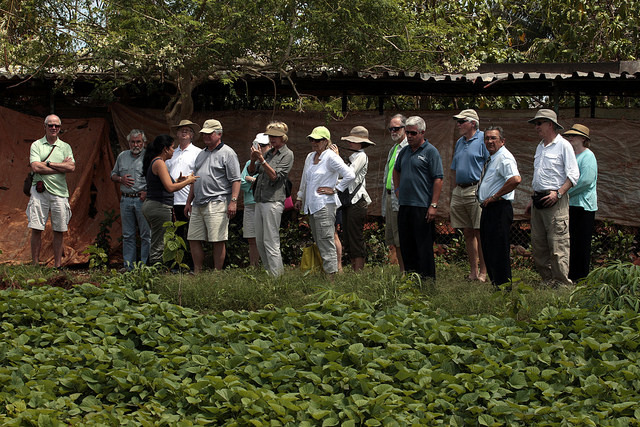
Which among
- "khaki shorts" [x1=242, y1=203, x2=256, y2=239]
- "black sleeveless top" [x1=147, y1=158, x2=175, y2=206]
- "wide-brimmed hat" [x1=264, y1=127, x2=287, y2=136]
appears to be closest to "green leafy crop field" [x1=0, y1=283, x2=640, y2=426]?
"black sleeveless top" [x1=147, y1=158, x2=175, y2=206]

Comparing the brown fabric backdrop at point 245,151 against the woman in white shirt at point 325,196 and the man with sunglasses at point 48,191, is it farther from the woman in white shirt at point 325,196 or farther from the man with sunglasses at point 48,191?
the woman in white shirt at point 325,196

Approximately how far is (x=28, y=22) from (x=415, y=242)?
18.8ft

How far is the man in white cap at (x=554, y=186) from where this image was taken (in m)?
7.86

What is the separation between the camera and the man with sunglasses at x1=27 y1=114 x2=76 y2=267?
9.62m

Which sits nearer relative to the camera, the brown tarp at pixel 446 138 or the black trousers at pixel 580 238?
the black trousers at pixel 580 238

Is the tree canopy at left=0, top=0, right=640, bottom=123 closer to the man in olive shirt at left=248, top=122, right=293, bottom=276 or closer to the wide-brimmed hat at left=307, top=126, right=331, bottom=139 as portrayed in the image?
the man in olive shirt at left=248, top=122, right=293, bottom=276

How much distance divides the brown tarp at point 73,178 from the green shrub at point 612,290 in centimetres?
680

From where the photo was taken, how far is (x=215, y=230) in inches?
349

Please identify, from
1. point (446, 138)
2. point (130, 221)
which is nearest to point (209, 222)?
point (130, 221)

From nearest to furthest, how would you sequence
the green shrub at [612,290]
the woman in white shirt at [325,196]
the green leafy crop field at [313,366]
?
the green leafy crop field at [313,366]
the green shrub at [612,290]
the woman in white shirt at [325,196]

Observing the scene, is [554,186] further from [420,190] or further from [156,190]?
[156,190]

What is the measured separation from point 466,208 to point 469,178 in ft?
1.16

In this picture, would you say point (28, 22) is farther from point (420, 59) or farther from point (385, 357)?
point (385, 357)

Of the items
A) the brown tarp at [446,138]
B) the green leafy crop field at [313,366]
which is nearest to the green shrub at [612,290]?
the green leafy crop field at [313,366]
